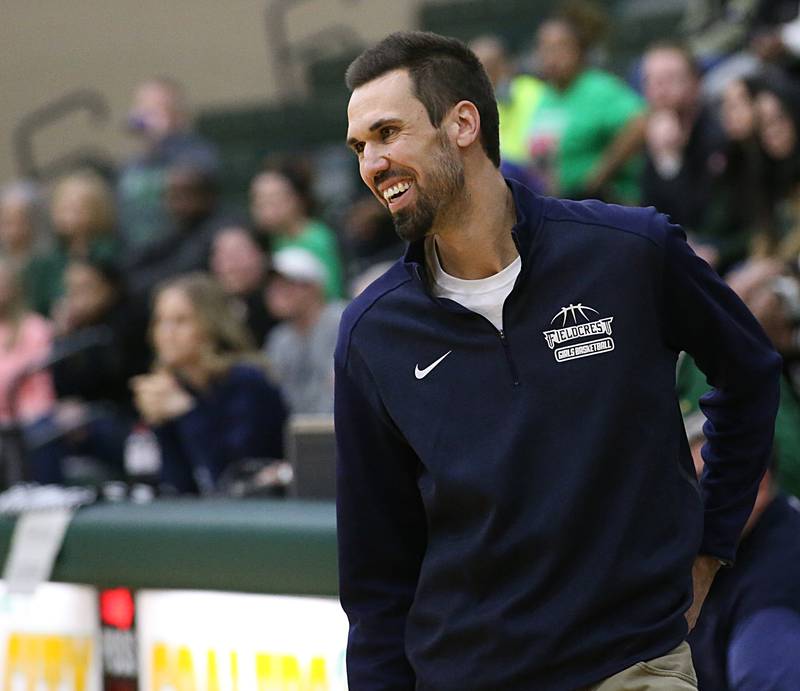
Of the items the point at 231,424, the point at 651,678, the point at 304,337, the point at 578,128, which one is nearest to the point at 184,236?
the point at 304,337

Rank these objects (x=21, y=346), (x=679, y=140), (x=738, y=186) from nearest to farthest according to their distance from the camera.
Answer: (x=738, y=186)
(x=679, y=140)
(x=21, y=346)

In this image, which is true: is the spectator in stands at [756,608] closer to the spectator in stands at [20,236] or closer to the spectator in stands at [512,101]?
the spectator in stands at [512,101]

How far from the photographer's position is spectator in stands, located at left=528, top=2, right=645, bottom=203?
791 centimetres

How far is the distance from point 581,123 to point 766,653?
218 inches

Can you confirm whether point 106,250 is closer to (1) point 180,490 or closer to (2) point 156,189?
(2) point 156,189

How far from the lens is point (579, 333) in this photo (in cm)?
246

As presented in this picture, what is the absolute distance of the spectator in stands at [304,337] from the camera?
7066 millimetres

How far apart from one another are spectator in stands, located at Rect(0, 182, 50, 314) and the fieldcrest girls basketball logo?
8.26 meters

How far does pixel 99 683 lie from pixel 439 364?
2.36 metres

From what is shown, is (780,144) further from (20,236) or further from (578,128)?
(20,236)

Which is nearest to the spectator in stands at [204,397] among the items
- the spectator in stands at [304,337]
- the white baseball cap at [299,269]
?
the spectator in stands at [304,337]

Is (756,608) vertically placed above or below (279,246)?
above

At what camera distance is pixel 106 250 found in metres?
9.61

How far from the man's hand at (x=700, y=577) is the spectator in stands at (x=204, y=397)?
3269 millimetres
